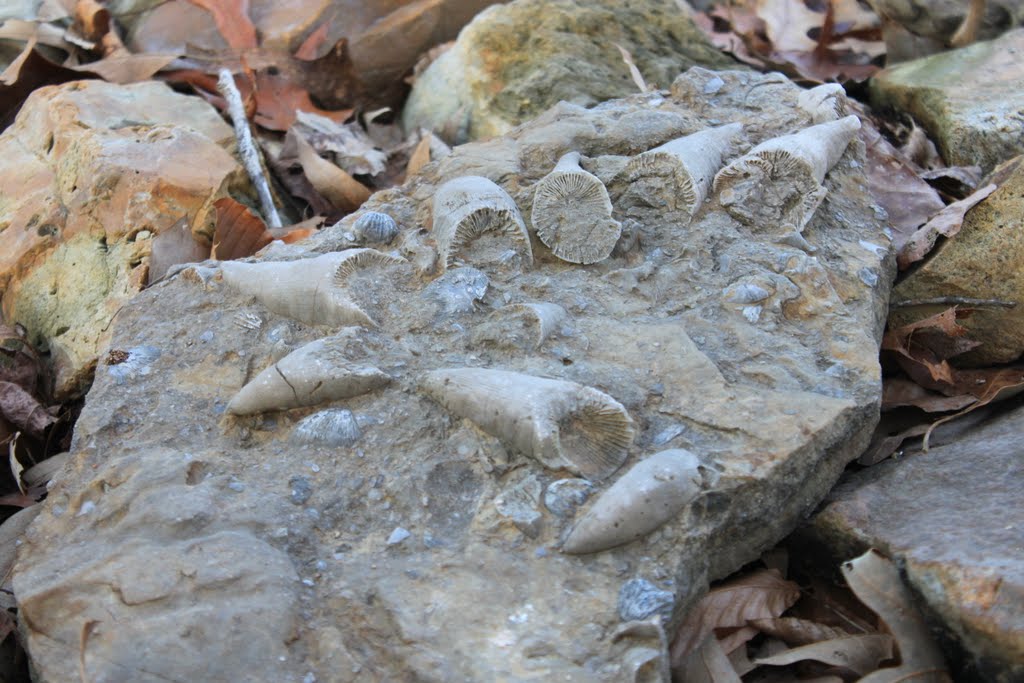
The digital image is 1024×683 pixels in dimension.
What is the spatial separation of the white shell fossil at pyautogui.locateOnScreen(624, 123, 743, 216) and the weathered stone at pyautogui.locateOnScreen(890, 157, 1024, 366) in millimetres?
702

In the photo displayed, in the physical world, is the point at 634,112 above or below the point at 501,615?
above

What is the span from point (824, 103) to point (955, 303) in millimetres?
804

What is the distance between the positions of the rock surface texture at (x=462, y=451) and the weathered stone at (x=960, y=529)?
124 millimetres

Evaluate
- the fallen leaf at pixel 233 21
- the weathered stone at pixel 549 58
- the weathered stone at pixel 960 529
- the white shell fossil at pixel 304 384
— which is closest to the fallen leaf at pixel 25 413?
the white shell fossil at pixel 304 384

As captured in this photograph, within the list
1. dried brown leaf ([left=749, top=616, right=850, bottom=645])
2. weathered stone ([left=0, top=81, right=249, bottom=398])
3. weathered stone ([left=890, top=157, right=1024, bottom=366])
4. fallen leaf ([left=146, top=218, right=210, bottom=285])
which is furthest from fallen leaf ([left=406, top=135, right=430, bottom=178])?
dried brown leaf ([left=749, top=616, right=850, bottom=645])

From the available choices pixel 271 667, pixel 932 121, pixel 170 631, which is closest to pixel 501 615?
pixel 271 667

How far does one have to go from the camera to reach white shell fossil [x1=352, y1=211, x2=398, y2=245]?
2.84 metres

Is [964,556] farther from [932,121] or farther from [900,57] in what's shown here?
[900,57]

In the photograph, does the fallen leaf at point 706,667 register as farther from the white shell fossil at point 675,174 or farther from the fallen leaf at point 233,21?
the fallen leaf at point 233,21

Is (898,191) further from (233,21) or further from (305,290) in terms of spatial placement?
(233,21)

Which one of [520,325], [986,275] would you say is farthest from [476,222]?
[986,275]

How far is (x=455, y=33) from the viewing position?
4699 millimetres

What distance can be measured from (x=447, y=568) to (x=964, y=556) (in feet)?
3.33

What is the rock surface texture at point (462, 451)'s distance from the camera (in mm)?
1872
